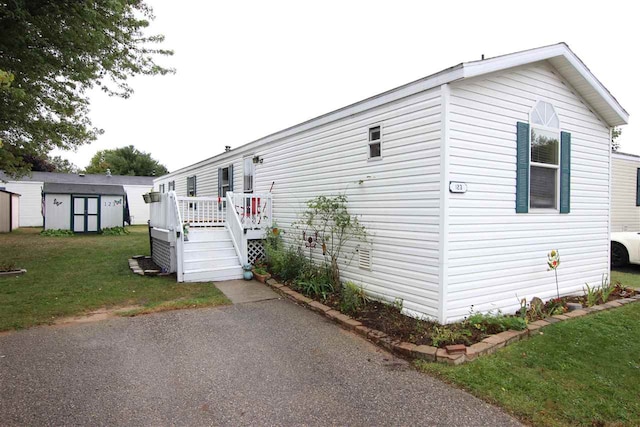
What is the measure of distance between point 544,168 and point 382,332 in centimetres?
363

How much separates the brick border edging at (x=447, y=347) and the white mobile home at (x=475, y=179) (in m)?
0.53

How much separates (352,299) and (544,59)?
4.44 m

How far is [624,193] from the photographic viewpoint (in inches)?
443

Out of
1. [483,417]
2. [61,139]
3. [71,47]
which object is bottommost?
[483,417]

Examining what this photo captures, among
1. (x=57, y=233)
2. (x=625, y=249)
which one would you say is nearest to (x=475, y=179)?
(x=625, y=249)

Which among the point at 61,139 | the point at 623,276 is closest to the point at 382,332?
the point at 623,276

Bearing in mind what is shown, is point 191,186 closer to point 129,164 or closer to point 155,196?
point 155,196

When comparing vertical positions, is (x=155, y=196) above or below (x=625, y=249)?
above

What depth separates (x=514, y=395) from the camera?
9.54ft

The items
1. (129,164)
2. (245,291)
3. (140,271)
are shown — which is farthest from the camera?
(129,164)

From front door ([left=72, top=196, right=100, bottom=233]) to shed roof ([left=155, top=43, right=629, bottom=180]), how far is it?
14.4m

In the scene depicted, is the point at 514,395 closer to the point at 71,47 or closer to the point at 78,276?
the point at 78,276

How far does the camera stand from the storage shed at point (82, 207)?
1633cm

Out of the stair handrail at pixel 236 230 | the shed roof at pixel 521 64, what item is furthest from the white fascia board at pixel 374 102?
the stair handrail at pixel 236 230
